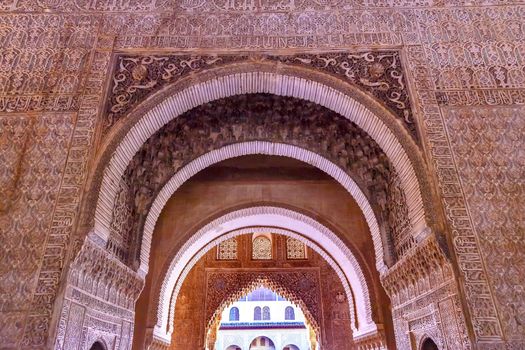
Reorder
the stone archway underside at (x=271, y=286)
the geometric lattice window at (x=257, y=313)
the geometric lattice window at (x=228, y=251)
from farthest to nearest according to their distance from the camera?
the geometric lattice window at (x=257, y=313) → the geometric lattice window at (x=228, y=251) → the stone archway underside at (x=271, y=286)

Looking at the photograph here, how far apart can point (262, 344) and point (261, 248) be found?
13.8 metres

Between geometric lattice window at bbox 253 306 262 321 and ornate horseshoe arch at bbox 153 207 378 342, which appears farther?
geometric lattice window at bbox 253 306 262 321

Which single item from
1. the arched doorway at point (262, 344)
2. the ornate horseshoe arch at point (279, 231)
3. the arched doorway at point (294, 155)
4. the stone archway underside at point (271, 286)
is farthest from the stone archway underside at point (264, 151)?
the arched doorway at point (262, 344)

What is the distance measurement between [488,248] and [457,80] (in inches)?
60.2

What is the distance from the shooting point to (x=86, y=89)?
11.4 feet

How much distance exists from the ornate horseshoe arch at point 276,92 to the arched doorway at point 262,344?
1845 centimetres

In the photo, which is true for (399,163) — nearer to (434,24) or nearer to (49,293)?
(434,24)

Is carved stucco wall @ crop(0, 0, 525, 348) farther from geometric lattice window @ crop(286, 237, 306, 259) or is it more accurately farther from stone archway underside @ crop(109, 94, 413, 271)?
geometric lattice window @ crop(286, 237, 306, 259)

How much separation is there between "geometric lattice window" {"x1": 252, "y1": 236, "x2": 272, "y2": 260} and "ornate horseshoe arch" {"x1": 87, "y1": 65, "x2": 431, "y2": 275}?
5056 millimetres

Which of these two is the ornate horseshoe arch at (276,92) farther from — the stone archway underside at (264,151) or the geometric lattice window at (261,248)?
the geometric lattice window at (261,248)

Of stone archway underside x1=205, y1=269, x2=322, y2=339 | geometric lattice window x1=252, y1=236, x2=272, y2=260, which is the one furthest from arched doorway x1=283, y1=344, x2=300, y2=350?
geometric lattice window x1=252, y1=236, x2=272, y2=260

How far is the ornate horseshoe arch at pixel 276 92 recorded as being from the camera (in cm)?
317

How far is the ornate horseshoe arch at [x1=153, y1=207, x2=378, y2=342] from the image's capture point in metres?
5.35

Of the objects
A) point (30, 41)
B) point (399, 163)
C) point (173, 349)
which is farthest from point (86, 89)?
point (173, 349)
